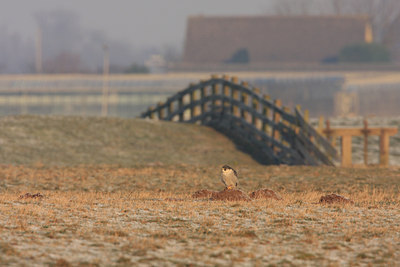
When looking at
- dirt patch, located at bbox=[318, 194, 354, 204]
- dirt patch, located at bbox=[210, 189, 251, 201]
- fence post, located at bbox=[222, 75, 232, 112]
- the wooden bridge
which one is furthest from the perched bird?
fence post, located at bbox=[222, 75, 232, 112]

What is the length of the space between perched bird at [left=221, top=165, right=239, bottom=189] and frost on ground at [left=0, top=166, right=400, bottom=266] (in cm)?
47

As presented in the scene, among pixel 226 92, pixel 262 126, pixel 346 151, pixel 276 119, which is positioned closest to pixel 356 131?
pixel 346 151

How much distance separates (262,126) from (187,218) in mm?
13891

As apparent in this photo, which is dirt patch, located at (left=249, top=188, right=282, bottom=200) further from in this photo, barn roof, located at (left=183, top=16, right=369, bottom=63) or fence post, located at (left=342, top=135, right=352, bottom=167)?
barn roof, located at (left=183, top=16, right=369, bottom=63)

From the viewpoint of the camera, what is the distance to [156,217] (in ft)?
32.4

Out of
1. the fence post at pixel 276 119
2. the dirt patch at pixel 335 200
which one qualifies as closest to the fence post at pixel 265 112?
Answer: the fence post at pixel 276 119

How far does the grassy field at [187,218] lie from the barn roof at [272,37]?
65.9 metres

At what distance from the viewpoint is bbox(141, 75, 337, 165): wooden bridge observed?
67.4 ft

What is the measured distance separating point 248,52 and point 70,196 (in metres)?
71.5

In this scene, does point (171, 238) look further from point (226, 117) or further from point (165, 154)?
point (226, 117)

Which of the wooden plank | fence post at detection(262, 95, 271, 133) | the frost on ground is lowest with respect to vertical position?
the frost on ground

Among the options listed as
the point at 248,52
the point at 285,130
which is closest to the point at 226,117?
the point at 285,130

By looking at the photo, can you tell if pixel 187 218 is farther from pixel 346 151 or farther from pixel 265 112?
pixel 265 112

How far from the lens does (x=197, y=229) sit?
361 inches
